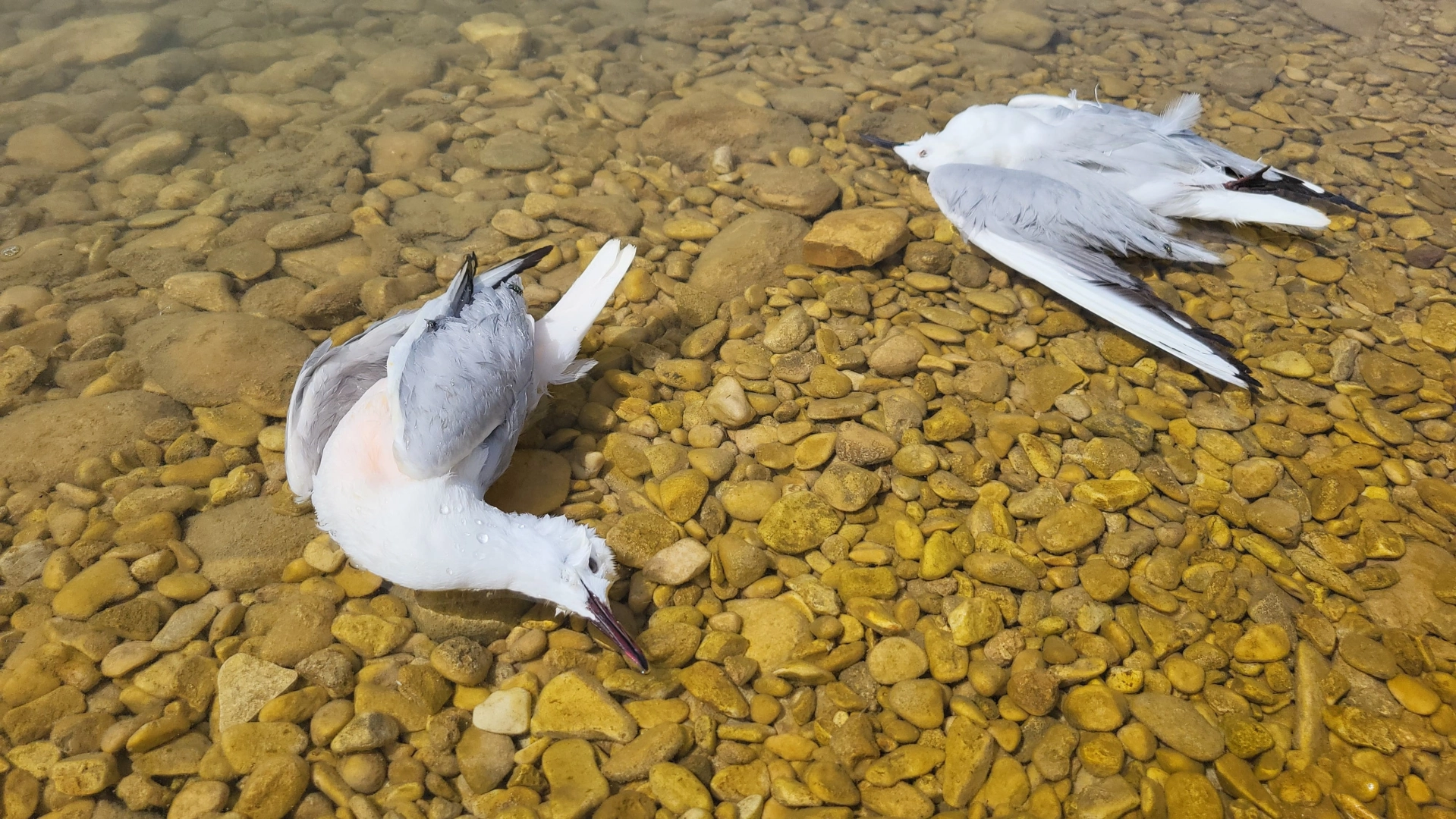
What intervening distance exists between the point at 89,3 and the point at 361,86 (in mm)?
2710

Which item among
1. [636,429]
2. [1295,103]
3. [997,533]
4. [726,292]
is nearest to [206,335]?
[636,429]

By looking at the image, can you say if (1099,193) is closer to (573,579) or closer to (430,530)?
(573,579)

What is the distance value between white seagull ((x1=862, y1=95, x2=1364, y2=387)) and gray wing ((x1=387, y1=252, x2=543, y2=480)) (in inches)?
99.4

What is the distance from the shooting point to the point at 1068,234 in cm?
433

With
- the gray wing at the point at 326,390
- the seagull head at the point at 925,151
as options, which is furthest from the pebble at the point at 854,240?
the gray wing at the point at 326,390

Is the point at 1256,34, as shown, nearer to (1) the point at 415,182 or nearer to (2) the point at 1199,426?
(2) the point at 1199,426

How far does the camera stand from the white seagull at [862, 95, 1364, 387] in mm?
4086

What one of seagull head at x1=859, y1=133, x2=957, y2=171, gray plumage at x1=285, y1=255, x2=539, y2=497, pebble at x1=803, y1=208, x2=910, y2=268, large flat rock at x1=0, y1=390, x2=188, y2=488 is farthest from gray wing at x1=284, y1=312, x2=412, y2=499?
seagull head at x1=859, y1=133, x2=957, y2=171

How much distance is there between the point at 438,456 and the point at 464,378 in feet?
A: 1.10

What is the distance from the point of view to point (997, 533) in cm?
325

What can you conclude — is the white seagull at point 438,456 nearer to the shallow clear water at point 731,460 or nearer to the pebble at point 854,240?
the shallow clear water at point 731,460

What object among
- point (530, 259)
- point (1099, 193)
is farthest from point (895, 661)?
point (1099, 193)

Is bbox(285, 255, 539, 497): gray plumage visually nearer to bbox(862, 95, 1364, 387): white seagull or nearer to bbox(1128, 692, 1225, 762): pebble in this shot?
bbox(1128, 692, 1225, 762): pebble

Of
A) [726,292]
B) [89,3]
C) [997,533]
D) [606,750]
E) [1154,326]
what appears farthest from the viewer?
[89,3]
